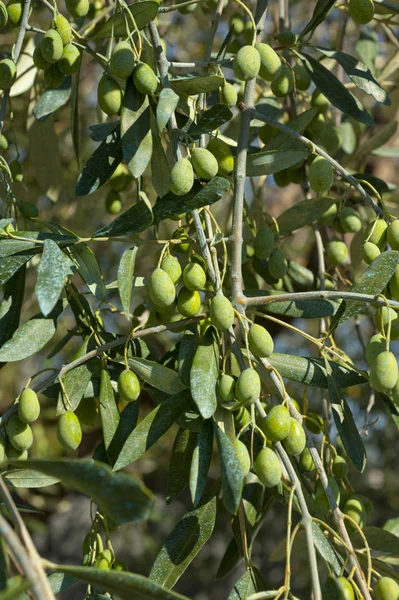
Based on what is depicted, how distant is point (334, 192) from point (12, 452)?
727 mm

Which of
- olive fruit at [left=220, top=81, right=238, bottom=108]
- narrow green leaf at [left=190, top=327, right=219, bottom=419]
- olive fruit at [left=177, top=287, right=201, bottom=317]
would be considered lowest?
narrow green leaf at [left=190, top=327, right=219, bottom=419]

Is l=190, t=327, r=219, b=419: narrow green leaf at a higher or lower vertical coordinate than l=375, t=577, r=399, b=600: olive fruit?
higher

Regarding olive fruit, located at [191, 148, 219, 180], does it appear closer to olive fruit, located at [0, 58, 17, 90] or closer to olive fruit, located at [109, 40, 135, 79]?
olive fruit, located at [109, 40, 135, 79]

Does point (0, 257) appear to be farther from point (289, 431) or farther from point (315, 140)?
point (315, 140)

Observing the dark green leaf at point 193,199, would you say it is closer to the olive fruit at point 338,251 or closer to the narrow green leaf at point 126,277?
the narrow green leaf at point 126,277

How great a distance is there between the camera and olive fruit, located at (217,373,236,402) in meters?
0.73

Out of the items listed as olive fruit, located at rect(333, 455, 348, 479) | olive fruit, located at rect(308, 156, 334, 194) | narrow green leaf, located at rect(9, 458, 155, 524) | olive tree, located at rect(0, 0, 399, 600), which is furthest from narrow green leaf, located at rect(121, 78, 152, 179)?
olive fruit, located at rect(333, 455, 348, 479)

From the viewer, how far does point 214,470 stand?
3.10 meters

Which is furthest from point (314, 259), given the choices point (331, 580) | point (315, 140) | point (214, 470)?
point (214, 470)

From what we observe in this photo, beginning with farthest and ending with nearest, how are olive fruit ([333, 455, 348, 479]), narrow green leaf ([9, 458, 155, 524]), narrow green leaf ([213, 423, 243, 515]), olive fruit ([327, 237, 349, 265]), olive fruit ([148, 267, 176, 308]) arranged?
olive fruit ([327, 237, 349, 265]) → olive fruit ([333, 455, 348, 479]) → olive fruit ([148, 267, 176, 308]) → narrow green leaf ([213, 423, 243, 515]) → narrow green leaf ([9, 458, 155, 524])

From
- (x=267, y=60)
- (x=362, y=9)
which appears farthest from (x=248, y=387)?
(x=362, y=9)

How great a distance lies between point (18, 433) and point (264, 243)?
0.39m

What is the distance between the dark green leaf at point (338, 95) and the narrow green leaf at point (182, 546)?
52 cm

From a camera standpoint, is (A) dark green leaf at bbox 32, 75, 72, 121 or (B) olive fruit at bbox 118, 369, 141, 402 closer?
(B) olive fruit at bbox 118, 369, 141, 402
